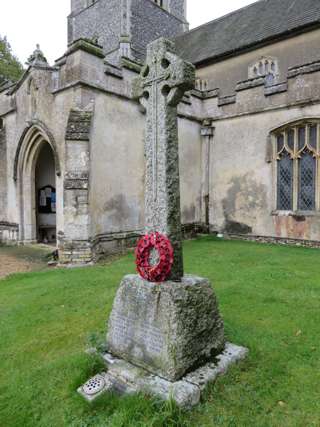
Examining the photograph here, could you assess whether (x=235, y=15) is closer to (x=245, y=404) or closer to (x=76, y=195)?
(x=76, y=195)

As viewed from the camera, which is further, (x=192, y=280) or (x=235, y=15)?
(x=235, y=15)

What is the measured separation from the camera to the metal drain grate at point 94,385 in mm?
2693

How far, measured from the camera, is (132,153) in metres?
10.4

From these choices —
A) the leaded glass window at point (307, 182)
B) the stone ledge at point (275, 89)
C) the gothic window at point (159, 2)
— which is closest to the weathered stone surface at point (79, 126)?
the stone ledge at point (275, 89)

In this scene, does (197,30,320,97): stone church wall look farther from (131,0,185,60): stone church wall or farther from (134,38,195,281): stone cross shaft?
(134,38,195,281): stone cross shaft

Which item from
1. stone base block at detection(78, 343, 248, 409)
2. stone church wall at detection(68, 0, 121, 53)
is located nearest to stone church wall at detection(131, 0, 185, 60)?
stone church wall at detection(68, 0, 121, 53)

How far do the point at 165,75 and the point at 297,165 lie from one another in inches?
330

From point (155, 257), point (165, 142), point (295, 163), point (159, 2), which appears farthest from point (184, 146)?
point (159, 2)

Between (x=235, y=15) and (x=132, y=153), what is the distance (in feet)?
44.2

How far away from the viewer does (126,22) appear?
20719 millimetres

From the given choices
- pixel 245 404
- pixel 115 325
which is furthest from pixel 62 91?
pixel 245 404

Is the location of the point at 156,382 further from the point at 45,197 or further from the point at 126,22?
Answer: the point at 126,22

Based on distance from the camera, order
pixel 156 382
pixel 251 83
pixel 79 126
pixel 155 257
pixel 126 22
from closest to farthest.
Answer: pixel 156 382 → pixel 155 257 → pixel 79 126 → pixel 251 83 → pixel 126 22

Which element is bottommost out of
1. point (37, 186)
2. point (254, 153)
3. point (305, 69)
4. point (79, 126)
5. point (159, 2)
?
point (37, 186)
